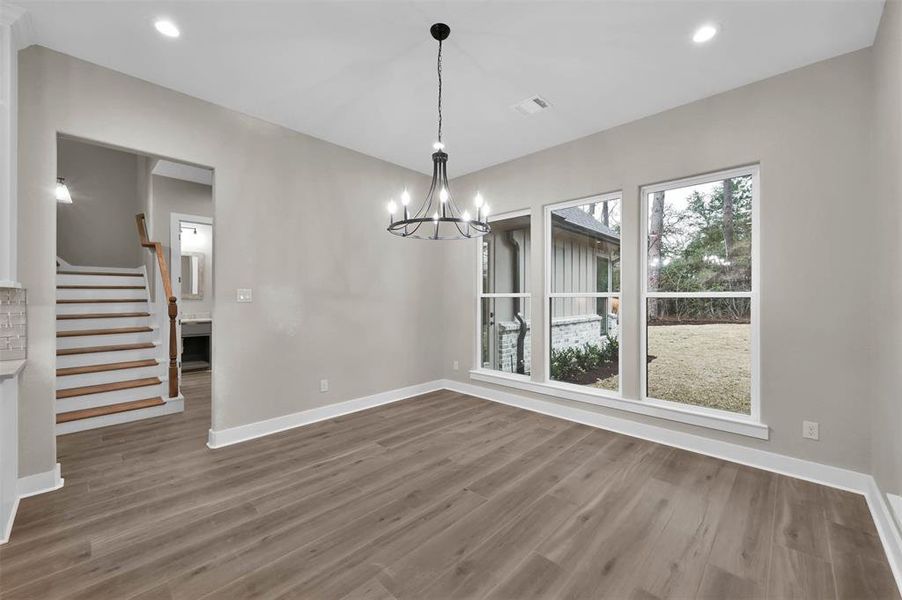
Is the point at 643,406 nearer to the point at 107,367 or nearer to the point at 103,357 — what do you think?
the point at 107,367

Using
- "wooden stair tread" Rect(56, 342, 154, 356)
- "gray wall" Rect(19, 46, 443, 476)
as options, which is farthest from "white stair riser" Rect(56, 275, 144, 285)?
"gray wall" Rect(19, 46, 443, 476)

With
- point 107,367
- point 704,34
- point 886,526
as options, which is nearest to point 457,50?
point 704,34

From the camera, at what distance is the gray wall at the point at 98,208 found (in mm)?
5805

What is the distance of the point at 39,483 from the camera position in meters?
2.38

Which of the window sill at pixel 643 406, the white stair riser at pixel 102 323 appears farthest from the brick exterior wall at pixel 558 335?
the white stair riser at pixel 102 323

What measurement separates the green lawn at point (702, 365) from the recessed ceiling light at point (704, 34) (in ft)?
6.92

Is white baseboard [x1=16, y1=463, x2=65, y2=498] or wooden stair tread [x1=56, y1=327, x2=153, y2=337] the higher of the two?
wooden stair tread [x1=56, y1=327, x2=153, y2=337]

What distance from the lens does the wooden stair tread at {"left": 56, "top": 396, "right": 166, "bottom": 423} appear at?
343 cm

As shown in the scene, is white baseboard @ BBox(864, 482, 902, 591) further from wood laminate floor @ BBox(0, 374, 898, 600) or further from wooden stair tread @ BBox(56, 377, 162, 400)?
wooden stair tread @ BBox(56, 377, 162, 400)

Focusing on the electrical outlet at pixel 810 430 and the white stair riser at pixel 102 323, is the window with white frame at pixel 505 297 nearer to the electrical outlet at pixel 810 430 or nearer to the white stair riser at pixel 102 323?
the electrical outlet at pixel 810 430

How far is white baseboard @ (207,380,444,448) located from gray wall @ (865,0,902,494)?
156 inches

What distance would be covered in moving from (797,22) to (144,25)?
4.00 m

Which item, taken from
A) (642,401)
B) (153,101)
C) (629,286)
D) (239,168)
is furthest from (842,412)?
(153,101)

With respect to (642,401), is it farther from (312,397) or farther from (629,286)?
(312,397)
